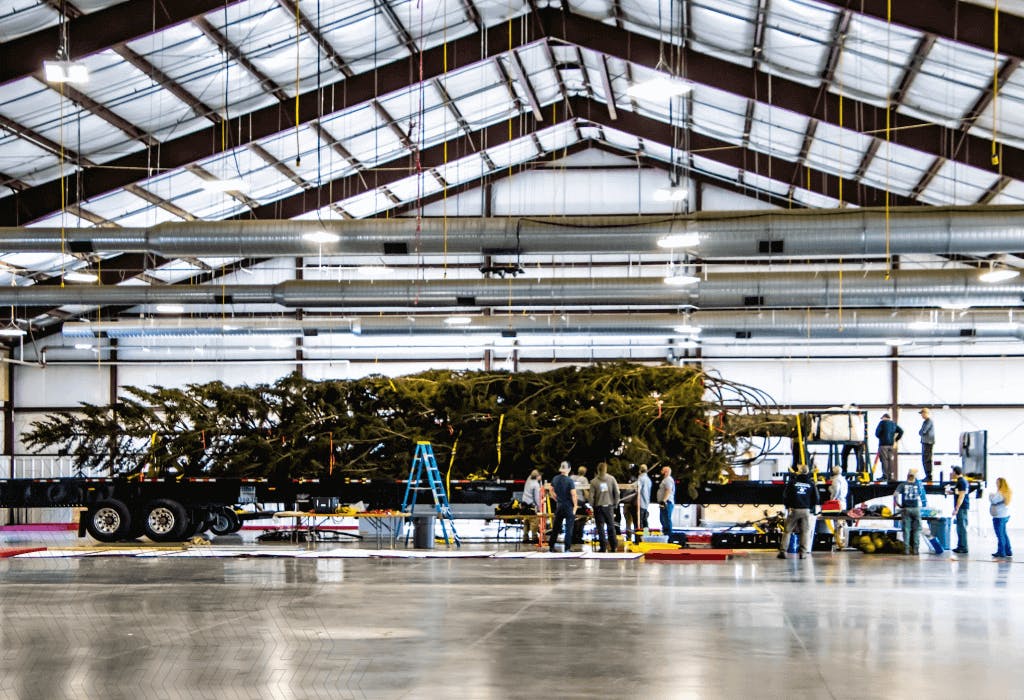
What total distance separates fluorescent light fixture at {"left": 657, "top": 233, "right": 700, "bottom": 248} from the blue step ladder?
6605 mm

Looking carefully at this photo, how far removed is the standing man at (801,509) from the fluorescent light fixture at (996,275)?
367 inches

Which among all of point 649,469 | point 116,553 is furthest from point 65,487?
point 649,469

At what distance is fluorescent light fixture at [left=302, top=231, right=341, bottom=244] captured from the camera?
2341cm

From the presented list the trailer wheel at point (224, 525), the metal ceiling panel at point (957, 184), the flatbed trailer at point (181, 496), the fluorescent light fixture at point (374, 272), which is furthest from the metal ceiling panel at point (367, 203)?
the metal ceiling panel at point (957, 184)

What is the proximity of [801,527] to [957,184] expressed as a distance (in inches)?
537

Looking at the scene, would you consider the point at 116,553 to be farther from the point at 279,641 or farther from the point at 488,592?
the point at 279,641

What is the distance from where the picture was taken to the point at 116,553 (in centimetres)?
2100

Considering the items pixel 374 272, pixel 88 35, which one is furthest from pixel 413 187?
pixel 88 35

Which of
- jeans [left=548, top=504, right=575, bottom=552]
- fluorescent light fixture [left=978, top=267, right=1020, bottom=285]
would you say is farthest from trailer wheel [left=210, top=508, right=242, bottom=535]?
fluorescent light fixture [left=978, top=267, right=1020, bottom=285]

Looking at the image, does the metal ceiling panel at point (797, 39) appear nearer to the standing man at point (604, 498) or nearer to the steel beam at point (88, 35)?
the standing man at point (604, 498)

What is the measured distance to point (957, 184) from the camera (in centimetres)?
2981

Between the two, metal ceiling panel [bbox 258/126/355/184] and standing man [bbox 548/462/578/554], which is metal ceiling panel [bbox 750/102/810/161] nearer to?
standing man [bbox 548/462/578/554]

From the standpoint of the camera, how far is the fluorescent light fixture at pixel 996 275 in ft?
87.0

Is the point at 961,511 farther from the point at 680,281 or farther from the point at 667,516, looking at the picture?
the point at 680,281
